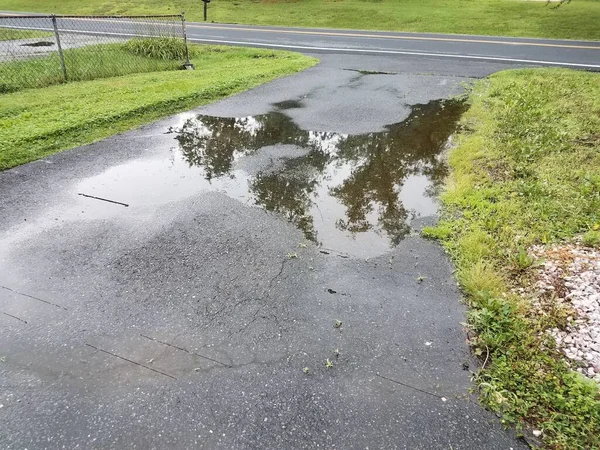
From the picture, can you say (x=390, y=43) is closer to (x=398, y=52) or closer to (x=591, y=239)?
(x=398, y=52)

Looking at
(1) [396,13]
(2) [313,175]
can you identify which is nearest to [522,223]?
(2) [313,175]

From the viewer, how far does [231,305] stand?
3531mm

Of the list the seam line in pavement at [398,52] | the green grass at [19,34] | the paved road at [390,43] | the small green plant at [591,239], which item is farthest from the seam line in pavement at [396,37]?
the small green plant at [591,239]

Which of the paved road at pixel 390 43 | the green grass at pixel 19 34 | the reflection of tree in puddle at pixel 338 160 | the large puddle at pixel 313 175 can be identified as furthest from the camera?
the green grass at pixel 19 34

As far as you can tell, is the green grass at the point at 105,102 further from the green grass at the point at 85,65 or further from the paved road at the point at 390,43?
the paved road at the point at 390,43

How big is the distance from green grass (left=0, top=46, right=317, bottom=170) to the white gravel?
694 cm

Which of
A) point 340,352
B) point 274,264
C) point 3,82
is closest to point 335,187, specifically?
point 274,264

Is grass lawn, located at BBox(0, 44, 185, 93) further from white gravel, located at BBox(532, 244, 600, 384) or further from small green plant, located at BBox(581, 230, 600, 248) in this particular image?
small green plant, located at BBox(581, 230, 600, 248)

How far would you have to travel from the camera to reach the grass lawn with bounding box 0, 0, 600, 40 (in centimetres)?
Result: 1780

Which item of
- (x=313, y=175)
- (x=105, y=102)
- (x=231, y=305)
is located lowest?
(x=231, y=305)

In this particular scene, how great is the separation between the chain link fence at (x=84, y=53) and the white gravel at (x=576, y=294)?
1039cm

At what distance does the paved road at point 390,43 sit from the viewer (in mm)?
13125

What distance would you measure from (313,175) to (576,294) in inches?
140

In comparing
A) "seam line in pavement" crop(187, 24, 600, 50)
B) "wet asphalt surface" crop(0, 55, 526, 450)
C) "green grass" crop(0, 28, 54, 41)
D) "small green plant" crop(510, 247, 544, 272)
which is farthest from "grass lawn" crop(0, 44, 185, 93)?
"small green plant" crop(510, 247, 544, 272)
